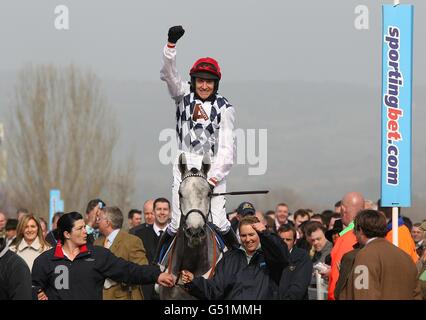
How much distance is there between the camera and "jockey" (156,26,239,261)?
883 cm

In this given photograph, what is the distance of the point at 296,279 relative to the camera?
8.98 meters

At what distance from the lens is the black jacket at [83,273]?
8406mm

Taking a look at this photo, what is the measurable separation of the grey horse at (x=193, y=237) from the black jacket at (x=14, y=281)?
1252 millimetres

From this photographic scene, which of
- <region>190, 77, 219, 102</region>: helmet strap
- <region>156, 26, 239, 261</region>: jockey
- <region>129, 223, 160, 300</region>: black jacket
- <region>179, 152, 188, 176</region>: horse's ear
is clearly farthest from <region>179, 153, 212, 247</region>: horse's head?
<region>129, 223, 160, 300</region>: black jacket

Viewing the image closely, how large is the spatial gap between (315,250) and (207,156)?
11.3 feet

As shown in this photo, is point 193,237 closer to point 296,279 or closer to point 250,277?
point 250,277

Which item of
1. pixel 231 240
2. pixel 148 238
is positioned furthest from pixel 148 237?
pixel 231 240

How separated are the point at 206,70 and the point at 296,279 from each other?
1.86m

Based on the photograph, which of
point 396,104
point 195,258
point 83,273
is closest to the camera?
point 83,273

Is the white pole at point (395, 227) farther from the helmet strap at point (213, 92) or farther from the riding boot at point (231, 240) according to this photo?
the helmet strap at point (213, 92)

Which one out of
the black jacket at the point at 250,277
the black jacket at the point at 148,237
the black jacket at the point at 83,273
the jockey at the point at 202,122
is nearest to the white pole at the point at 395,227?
the black jacket at the point at 250,277

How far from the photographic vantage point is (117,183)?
31.4 meters

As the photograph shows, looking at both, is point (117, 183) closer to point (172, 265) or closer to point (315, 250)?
point (315, 250)
